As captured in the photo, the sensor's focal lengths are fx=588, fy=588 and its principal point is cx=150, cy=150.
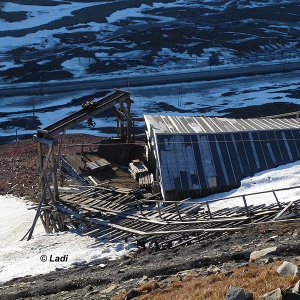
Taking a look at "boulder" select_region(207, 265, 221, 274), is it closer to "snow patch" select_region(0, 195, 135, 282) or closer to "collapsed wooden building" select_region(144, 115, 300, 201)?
"snow patch" select_region(0, 195, 135, 282)

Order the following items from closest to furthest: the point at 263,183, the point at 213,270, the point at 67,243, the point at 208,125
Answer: the point at 213,270 < the point at 67,243 < the point at 263,183 < the point at 208,125

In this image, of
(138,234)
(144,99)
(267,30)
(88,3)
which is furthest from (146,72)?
(138,234)

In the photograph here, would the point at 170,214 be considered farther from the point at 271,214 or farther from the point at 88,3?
the point at 88,3

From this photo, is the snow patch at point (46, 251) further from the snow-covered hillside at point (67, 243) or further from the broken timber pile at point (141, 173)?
the broken timber pile at point (141, 173)

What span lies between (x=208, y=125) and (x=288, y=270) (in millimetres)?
14958

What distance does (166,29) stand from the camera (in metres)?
91.9

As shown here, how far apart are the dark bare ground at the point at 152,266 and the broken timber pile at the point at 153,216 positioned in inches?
33.8

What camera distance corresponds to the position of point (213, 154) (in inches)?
869

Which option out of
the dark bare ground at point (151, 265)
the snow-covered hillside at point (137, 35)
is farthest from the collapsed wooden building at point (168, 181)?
the snow-covered hillside at point (137, 35)

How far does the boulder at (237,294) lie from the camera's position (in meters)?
8.95

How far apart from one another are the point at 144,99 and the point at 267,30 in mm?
41635

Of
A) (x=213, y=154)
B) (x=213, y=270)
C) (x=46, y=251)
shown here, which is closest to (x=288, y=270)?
(x=213, y=270)

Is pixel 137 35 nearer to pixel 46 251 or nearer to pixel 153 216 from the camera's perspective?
pixel 153 216

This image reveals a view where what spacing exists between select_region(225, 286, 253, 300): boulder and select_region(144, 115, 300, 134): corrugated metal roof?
14065mm
